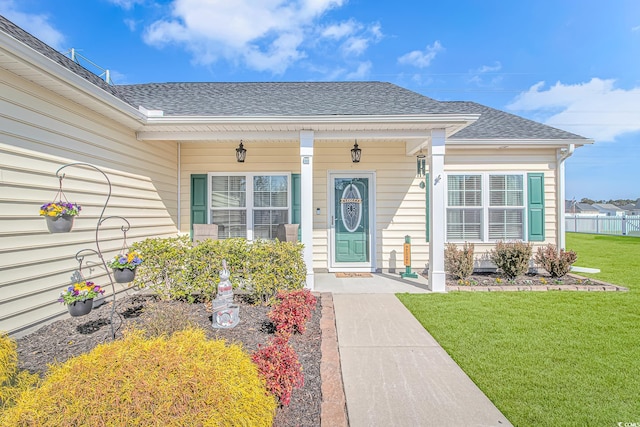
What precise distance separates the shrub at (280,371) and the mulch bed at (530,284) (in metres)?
3.75

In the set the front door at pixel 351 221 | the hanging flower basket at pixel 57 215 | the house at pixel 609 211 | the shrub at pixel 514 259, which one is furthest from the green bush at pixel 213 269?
the house at pixel 609 211

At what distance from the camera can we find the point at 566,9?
843cm

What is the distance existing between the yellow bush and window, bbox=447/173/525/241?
588cm

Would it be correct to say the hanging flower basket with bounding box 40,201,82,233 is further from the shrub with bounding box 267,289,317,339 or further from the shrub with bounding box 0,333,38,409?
the shrub with bounding box 267,289,317,339

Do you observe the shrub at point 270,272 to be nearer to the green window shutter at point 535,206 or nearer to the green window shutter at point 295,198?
the green window shutter at point 295,198

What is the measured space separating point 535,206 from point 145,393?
7255 millimetres

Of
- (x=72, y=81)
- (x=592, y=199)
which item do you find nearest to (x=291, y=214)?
(x=72, y=81)

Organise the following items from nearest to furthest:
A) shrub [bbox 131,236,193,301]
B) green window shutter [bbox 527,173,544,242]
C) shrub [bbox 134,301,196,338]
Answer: shrub [bbox 134,301,196,338], shrub [bbox 131,236,193,301], green window shutter [bbox 527,173,544,242]

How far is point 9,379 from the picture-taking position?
1751 mm

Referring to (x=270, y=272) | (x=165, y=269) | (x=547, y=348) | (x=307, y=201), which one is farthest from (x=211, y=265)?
(x=547, y=348)

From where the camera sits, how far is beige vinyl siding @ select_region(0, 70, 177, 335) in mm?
2982

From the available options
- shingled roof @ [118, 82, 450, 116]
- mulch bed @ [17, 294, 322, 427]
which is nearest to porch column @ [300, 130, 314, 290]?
shingled roof @ [118, 82, 450, 116]

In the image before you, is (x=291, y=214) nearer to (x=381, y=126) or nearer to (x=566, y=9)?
(x=381, y=126)

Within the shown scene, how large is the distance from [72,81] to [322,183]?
421cm
